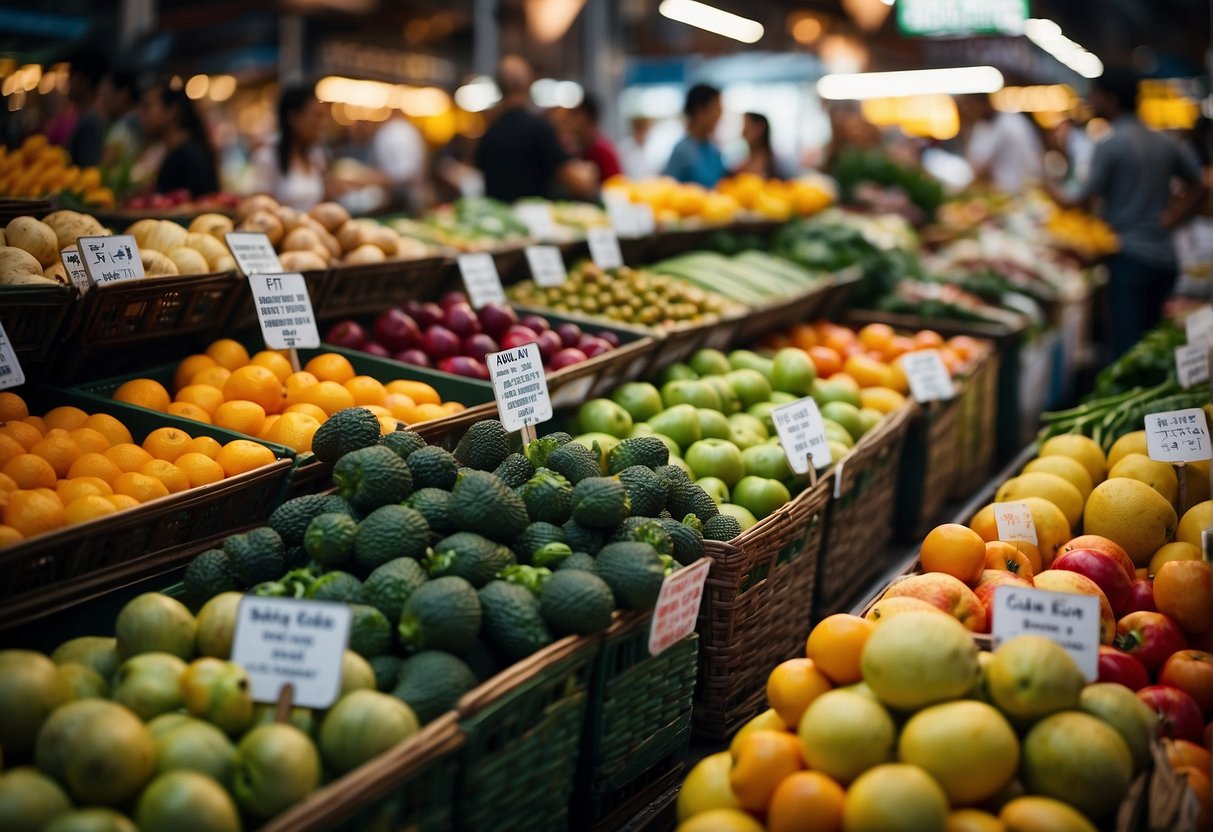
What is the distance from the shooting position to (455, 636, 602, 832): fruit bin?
1725 mm

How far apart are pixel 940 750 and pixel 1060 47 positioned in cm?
1501

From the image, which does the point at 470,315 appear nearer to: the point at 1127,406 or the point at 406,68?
the point at 1127,406

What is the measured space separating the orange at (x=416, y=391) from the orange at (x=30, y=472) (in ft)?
3.29

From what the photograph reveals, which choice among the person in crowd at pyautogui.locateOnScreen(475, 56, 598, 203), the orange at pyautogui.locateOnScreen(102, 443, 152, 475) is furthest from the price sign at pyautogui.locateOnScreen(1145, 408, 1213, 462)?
the person in crowd at pyautogui.locateOnScreen(475, 56, 598, 203)

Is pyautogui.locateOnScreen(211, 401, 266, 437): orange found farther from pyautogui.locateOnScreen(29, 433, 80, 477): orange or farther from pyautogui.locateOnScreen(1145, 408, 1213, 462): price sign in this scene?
pyautogui.locateOnScreen(1145, 408, 1213, 462): price sign

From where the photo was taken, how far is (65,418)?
2477 millimetres

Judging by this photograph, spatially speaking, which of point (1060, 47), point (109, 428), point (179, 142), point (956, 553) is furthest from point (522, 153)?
point (1060, 47)

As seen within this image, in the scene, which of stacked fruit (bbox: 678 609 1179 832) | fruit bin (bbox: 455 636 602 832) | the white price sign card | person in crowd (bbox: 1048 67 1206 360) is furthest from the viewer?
person in crowd (bbox: 1048 67 1206 360)

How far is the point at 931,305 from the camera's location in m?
5.51

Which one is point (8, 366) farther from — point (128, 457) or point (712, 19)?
point (712, 19)

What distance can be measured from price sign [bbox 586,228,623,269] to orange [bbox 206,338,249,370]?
5.95ft

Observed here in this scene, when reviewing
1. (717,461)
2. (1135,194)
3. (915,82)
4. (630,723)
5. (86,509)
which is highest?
(915,82)

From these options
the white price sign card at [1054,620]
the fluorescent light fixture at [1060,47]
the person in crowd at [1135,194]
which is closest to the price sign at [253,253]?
the white price sign card at [1054,620]

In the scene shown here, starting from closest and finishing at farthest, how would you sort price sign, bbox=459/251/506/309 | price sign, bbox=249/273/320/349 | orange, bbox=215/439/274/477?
orange, bbox=215/439/274/477 < price sign, bbox=249/273/320/349 < price sign, bbox=459/251/506/309
